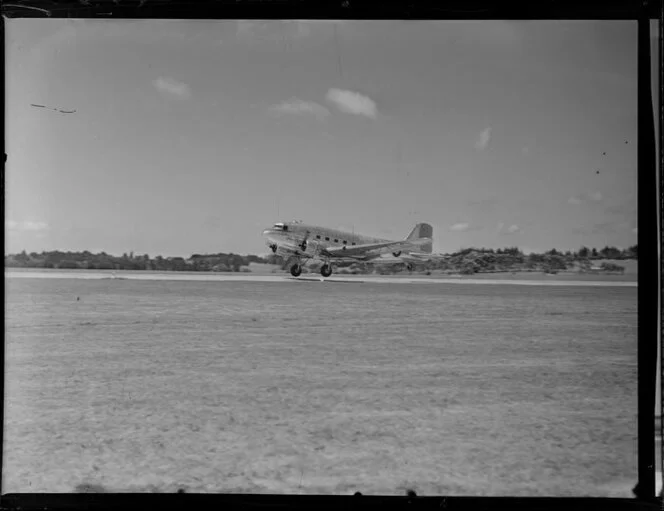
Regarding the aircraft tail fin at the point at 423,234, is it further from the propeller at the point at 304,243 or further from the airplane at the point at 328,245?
the propeller at the point at 304,243

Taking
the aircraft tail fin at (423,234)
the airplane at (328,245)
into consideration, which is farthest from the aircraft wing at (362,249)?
the aircraft tail fin at (423,234)

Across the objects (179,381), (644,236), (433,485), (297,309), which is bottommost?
(433,485)

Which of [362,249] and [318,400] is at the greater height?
[362,249]

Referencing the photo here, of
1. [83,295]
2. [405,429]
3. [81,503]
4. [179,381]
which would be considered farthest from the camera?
[83,295]

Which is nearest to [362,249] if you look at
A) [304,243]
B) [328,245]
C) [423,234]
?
[328,245]

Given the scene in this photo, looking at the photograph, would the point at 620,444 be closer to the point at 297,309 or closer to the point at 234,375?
the point at 234,375

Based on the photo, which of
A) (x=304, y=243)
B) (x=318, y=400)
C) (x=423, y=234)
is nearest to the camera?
(x=318, y=400)

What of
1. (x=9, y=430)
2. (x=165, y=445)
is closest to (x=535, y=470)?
(x=165, y=445)

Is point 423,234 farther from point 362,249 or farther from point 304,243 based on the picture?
point 304,243
